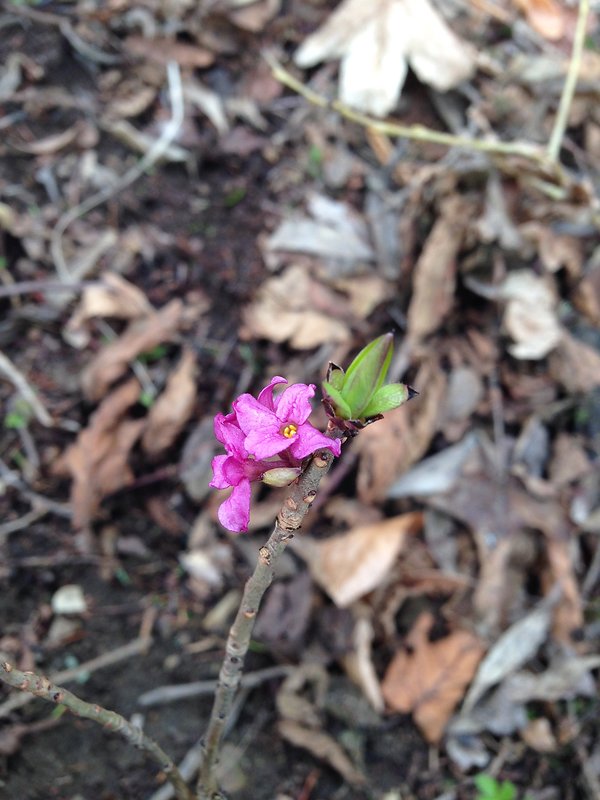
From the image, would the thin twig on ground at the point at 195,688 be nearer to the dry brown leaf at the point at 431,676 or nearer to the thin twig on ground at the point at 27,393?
the dry brown leaf at the point at 431,676

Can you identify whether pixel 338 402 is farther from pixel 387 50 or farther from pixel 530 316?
pixel 387 50

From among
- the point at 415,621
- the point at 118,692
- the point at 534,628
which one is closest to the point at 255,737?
the point at 118,692

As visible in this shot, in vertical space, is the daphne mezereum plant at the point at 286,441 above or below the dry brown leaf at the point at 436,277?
above

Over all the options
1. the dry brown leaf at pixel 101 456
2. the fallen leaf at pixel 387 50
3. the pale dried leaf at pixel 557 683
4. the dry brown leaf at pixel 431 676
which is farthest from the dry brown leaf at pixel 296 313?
the pale dried leaf at pixel 557 683

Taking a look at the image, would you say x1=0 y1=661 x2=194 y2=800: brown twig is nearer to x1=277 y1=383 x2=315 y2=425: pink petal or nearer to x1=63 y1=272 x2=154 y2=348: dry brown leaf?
x1=277 y1=383 x2=315 y2=425: pink petal

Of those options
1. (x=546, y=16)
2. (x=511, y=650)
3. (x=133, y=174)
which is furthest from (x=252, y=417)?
(x=546, y=16)

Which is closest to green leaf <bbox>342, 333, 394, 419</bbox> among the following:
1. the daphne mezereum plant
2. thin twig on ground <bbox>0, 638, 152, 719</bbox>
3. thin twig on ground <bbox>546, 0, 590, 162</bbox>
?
the daphne mezereum plant
